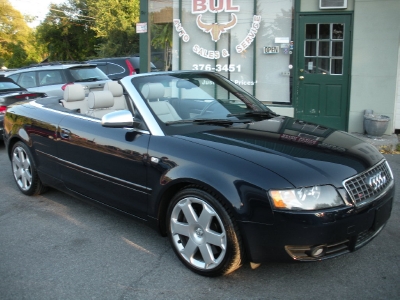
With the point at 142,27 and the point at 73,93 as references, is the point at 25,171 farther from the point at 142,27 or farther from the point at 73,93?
the point at 142,27

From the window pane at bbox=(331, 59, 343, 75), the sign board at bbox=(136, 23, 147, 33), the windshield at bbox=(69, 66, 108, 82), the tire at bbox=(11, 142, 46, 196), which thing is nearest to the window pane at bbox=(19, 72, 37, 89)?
the windshield at bbox=(69, 66, 108, 82)

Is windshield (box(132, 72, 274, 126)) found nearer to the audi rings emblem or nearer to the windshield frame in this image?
the windshield frame

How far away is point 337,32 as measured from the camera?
30.3ft

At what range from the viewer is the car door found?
4.04 meters

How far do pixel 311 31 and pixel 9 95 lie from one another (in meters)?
5.98

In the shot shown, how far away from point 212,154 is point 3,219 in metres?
2.77

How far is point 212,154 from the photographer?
3.56 metres

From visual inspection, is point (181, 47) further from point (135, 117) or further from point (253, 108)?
point (135, 117)

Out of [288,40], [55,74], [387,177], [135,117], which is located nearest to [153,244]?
[135,117]

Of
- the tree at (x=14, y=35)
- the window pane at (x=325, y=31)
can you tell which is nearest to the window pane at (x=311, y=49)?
the window pane at (x=325, y=31)

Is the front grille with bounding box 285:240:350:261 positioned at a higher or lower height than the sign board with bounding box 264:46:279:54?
lower

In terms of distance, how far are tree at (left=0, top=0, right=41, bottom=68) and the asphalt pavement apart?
48058 mm

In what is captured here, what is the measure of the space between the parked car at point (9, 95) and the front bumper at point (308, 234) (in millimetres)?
6777

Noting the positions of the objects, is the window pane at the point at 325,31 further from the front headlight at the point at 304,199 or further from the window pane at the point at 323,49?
the front headlight at the point at 304,199
